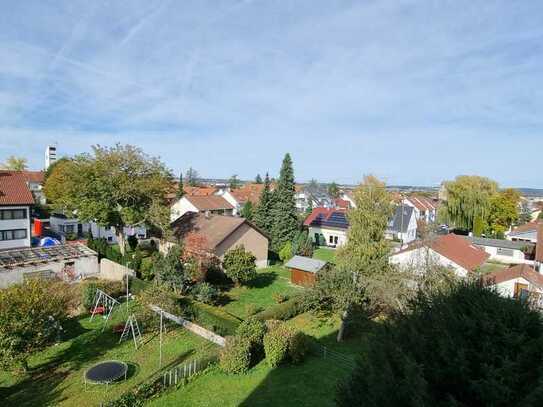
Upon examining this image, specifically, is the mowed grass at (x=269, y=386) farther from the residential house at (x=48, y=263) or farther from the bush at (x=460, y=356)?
the residential house at (x=48, y=263)

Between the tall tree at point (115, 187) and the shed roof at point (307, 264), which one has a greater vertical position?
the tall tree at point (115, 187)

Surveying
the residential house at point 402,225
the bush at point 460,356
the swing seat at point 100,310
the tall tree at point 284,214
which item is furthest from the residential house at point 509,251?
the swing seat at point 100,310

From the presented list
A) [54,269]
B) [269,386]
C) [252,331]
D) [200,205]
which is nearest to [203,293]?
[252,331]

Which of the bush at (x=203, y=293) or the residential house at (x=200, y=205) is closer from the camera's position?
the bush at (x=203, y=293)

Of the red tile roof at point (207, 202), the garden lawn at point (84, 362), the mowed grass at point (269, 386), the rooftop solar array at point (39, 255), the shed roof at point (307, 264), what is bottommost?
the garden lawn at point (84, 362)

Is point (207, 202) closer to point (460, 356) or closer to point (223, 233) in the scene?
point (223, 233)

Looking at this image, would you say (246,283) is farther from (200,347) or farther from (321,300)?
(200,347)

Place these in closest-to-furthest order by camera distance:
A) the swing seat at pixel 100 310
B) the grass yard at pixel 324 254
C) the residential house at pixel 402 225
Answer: the swing seat at pixel 100 310, the grass yard at pixel 324 254, the residential house at pixel 402 225

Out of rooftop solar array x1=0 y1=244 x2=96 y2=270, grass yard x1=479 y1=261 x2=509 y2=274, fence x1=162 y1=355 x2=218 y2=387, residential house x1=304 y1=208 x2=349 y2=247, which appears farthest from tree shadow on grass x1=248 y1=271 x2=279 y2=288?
grass yard x1=479 y1=261 x2=509 y2=274
